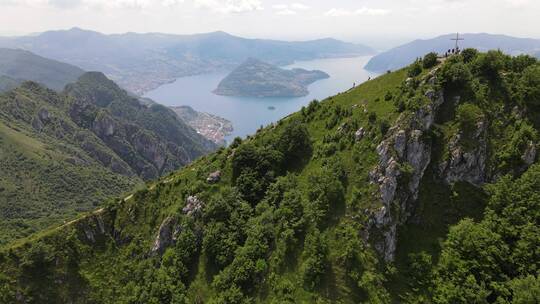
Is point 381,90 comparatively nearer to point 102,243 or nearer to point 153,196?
point 153,196

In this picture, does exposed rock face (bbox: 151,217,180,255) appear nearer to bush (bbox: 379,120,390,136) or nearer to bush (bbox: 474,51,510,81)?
bush (bbox: 379,120,390,136)

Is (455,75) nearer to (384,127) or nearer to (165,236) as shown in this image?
(384,127)

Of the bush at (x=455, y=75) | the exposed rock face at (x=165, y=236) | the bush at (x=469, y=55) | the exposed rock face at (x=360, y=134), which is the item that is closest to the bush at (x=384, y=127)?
the exposed rock face at (x=360, y=134)

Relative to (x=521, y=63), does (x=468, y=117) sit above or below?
below

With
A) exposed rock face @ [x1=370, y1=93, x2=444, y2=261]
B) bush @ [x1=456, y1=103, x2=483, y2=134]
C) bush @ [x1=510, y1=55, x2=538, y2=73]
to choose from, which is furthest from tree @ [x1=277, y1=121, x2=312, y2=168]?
bush @ [x1=510, y1=55, x2=538, y2=73]

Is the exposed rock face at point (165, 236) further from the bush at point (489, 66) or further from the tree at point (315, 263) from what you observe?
the bush at point (489, 66)

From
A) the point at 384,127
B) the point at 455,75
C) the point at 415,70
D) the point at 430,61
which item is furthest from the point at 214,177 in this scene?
the point at 455,75

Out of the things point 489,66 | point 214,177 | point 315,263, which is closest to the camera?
point 315,263
